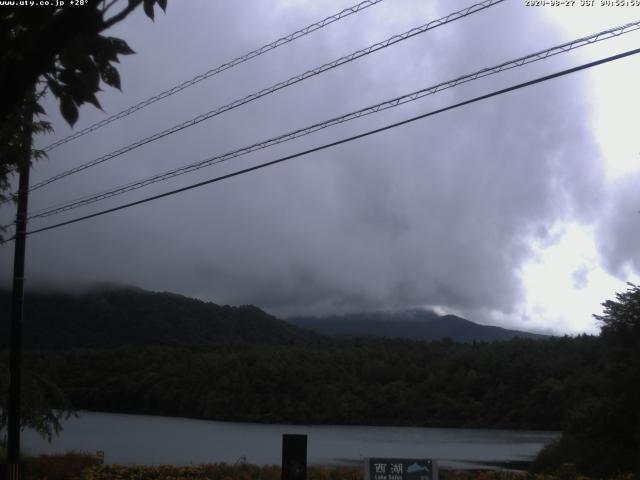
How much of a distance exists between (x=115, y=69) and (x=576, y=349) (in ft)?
200

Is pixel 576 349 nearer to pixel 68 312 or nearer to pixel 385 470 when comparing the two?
pixel 68 312

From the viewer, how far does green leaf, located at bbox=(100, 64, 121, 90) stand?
3861 mm

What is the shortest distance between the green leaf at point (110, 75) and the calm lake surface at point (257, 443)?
23665mm

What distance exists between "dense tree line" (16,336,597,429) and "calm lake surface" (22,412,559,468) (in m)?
2.10

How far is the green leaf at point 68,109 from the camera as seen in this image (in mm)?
3797

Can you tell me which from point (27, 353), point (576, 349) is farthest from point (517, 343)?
point (27, 353)

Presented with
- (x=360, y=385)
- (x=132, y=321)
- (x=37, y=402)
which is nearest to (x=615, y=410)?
(x=37, y=402)

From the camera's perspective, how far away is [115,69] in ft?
12.8

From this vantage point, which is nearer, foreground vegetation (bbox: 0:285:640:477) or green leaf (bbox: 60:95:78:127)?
green leaf (bbox: 60:95:78:127)

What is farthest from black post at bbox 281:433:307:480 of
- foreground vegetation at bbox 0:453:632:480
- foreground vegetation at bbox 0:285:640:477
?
foreground vegetation at bbox 0:285:640:477

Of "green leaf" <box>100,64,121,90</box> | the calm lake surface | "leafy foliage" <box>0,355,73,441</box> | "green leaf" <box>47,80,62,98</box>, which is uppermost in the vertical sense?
"green leaf" <box>100,64,121,90</box>

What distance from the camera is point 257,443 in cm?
4159

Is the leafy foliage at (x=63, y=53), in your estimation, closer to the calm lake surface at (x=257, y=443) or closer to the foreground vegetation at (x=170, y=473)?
the foreground vegetation at (x=170, y=473)

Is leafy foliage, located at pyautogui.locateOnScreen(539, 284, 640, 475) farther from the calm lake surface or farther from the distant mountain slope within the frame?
the distant mountain slope
